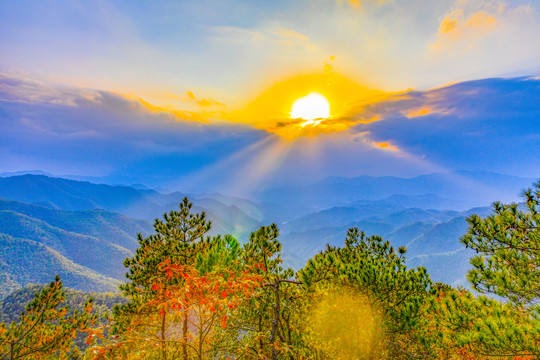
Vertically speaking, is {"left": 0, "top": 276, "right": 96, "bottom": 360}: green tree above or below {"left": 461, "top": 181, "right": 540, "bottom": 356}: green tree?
below

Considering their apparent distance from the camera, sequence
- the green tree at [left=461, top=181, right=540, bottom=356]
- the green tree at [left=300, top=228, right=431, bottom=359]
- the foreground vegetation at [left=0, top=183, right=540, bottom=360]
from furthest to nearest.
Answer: the green tree at [left=300, top=228, right=431, bottom=359]
the green tree at [left=461, top=181, right=540, bottom=356]
the foreground vegetation at [left=0, top=183, right=540, bottom=360]

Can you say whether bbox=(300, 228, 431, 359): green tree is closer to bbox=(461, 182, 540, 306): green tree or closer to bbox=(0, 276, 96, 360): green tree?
bbox=(461, 182, 540, 306): green tree

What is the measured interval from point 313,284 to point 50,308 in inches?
479

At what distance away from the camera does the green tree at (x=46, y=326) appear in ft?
37.6

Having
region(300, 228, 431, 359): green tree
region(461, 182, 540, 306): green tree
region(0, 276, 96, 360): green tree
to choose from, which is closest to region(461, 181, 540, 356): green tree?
region(461, 182, 540, 306): green tree

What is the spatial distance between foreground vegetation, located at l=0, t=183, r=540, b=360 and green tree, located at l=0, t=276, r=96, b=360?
56 mm

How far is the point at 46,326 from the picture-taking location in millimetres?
13117

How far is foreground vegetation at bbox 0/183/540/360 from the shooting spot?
19.3ft

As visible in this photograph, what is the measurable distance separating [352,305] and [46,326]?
15.5 meters

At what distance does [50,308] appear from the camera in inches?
460

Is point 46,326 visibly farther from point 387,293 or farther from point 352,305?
point 387,293

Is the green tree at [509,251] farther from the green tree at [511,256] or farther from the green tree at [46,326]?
the green tree at [46,326]

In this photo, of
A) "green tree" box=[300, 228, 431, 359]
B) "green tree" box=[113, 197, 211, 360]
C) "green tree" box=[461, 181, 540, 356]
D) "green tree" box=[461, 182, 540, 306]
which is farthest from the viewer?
"green tree" box=[113, 197, 211, 360]

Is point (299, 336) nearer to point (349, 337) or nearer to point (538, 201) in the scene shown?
point (349, 337)
